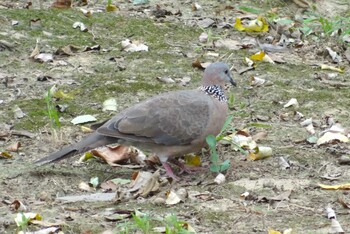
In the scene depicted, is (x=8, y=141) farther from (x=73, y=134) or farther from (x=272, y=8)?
(x=272, y=8)

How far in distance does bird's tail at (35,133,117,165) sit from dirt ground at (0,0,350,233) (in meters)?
0.10

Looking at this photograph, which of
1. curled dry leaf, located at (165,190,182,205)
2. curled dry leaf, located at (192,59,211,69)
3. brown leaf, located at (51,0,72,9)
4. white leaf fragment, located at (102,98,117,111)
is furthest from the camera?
brown leaf, located at (51,0,72,9)

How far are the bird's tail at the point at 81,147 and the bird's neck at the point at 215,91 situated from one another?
2.37ft

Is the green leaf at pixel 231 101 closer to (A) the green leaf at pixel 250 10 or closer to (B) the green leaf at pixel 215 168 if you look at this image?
(B) the green leaf at pixel 215 168

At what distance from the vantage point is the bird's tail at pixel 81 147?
17.4ft

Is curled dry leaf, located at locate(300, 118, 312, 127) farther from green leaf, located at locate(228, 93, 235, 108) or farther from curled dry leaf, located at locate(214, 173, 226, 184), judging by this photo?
curled dry leaf, located at locate(214, 173, 226, 184)

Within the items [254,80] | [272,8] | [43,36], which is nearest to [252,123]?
[254,80]

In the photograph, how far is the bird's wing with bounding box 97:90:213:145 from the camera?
541 centimetres

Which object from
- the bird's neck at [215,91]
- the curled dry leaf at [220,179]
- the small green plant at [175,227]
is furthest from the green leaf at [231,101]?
the small green plant at [175,227]

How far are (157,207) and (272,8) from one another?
15.1 ft

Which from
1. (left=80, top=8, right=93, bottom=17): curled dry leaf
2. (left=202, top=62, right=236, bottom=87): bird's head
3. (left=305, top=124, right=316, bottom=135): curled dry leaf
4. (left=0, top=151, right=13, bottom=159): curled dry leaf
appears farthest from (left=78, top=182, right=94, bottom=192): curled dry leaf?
(left=80, top=8, right=93, bottom=17): curled dry leaf

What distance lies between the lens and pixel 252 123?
607cm

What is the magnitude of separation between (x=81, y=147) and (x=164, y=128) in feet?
1.74

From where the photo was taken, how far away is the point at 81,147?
539 cm
